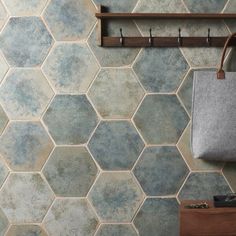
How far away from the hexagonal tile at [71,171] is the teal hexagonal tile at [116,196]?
0.12 feet

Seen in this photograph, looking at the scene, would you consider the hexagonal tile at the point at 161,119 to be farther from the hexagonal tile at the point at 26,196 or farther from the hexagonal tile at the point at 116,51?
the hexagonal tile at the point at 26,196

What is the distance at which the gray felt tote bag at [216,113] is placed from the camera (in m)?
1.24

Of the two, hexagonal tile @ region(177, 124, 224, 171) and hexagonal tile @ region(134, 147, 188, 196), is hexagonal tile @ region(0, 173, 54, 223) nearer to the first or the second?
hexagonal tile @ region(134, 147, 188, 196)

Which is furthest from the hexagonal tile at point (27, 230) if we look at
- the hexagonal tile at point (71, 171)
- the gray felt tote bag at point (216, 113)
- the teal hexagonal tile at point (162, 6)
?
the teal hexagonal tile at point (162, 6)

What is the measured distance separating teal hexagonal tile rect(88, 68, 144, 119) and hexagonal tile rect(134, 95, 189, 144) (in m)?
0.04

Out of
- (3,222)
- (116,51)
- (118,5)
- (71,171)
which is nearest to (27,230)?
(3,222)

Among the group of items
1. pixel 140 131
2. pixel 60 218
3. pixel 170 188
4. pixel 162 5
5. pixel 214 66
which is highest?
pixel 162 5

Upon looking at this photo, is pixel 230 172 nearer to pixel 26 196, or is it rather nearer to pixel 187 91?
pixel 187 91

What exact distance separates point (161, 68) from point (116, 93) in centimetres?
17

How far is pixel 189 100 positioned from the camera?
134cm

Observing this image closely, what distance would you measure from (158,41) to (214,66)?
7.9 inches

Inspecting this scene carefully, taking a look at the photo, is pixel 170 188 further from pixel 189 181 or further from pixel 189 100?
pixel 189 100

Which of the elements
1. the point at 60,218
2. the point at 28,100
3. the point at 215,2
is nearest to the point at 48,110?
the point at 28,100

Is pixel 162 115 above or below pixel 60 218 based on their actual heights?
above
